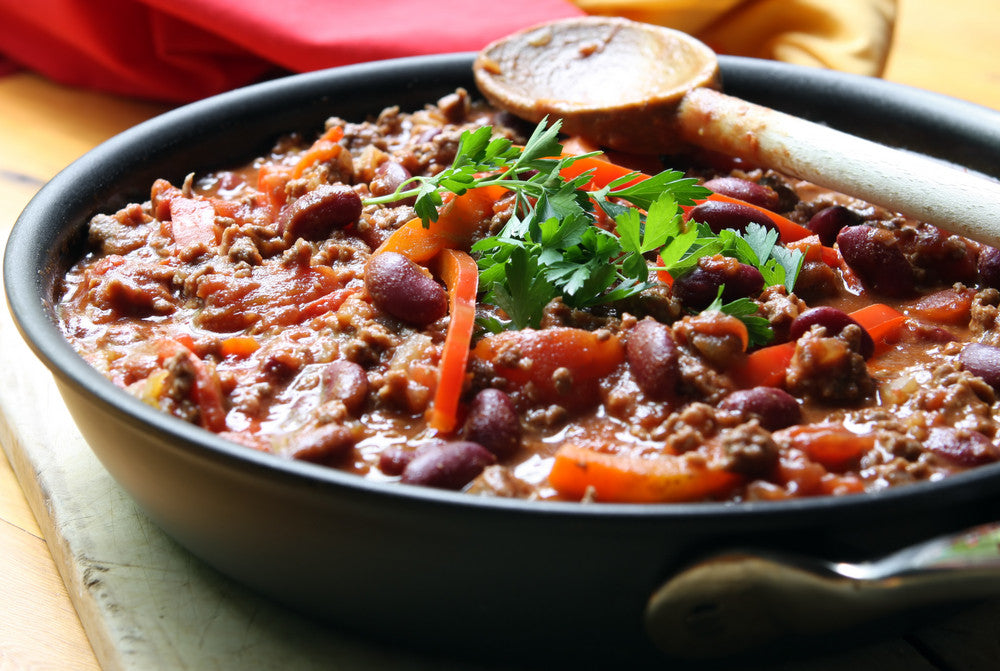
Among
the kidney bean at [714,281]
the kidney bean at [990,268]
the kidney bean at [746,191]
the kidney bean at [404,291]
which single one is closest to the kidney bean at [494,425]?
the kidney bean at [404,291]

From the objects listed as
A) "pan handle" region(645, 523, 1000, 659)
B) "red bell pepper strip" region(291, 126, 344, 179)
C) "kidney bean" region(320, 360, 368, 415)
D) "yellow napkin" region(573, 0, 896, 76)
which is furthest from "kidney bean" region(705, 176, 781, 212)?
"yellow napkin" region(573, 0, 896, 76)

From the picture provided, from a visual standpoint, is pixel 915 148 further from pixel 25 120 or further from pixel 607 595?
pixel 25 120

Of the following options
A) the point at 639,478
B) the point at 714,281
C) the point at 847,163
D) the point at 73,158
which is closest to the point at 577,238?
the point at 714,281

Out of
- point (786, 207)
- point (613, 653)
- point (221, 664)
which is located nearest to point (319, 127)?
point (786, 207)

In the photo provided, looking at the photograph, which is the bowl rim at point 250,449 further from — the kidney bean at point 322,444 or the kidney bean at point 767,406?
the kidney bean at point 767,406

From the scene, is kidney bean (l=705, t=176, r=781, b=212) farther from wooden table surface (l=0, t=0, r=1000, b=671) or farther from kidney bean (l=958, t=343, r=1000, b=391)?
wooden table surface (l=0, t=0, r=1000, b=671)

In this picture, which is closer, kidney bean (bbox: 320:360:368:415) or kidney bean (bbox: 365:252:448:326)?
kidney bean (bbox: 320:360:368:415)
